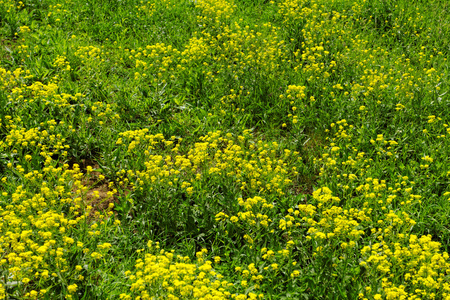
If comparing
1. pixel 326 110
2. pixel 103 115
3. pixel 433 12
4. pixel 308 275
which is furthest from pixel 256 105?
pixel 433 12

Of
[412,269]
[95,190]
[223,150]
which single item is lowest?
[95,190]

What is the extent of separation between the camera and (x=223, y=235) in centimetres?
373

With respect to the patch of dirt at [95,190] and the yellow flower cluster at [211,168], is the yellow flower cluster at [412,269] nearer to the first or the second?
the yellow flower cluster at [211,168]

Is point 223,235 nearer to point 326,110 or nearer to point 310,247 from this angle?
point 310,247

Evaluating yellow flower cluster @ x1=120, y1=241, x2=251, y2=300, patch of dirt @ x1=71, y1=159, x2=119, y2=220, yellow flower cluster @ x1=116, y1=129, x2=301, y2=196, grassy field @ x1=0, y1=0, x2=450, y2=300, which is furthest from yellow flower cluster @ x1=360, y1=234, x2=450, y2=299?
patch of dirt @ x1=71, y1=159, x2=119, y2=220

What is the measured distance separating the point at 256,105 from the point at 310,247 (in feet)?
7.03

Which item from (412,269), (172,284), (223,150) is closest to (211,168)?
(223,150)

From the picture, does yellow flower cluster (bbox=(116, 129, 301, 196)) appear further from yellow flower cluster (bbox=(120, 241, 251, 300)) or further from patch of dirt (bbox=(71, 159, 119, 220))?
yellow flower cluster (bbox=(120, 241, 251, 300))

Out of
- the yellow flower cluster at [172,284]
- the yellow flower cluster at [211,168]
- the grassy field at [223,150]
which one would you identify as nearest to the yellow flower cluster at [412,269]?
the grassy field at [223,150]

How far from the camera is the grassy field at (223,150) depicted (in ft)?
10.7

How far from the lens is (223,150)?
4.91 metres

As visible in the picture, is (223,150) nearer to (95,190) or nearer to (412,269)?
(95,190)

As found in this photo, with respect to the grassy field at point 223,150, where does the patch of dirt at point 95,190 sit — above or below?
below

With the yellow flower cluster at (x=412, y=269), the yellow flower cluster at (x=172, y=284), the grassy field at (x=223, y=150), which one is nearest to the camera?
the yellow flower cluster at (x=172, y=284)
